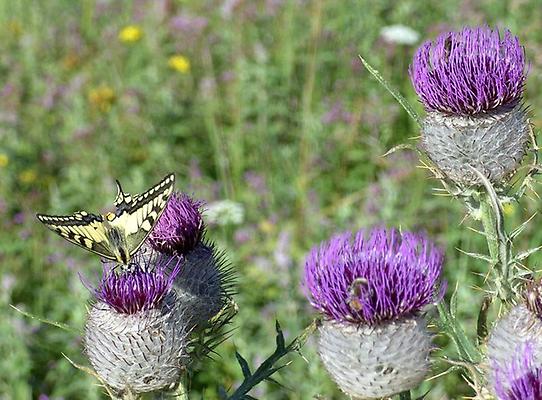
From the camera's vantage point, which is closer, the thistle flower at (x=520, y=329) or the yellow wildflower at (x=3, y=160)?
the thistle flower at (x=520, y=329)

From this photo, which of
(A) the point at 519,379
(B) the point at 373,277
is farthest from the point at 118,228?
(A) the point at 519,379

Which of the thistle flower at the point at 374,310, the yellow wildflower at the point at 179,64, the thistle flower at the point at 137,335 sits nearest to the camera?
the thistle flower at the point at 374,310

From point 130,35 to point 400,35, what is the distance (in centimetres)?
338

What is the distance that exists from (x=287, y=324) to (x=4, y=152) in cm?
A: 358

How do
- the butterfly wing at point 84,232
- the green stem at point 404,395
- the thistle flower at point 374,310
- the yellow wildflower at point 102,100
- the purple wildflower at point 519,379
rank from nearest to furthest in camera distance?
the purple wildflower at point 519,379, the thistle flower at point 374,310, the green stem at point 404,395, the butterfly wing at point 84,232, the yellow wildflower at point 102,100

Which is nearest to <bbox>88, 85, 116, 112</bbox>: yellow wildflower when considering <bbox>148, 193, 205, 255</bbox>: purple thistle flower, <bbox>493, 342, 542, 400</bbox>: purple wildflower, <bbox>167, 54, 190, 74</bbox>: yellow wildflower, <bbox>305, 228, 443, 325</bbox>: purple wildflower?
<bbox>167, 54, 190, 74</bbox>: yellow wildflower

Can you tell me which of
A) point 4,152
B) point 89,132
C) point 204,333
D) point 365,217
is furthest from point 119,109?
point 204,333

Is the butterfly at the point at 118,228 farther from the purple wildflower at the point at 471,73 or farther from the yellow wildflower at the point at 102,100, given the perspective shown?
the yellow wildflower at the point at 102,100

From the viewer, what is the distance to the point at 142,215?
120 inches

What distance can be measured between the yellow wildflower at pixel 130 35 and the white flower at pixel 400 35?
309 centimetres

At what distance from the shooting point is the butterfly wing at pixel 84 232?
2986mm

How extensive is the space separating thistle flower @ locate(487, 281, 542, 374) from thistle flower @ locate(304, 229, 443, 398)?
0.27 metres

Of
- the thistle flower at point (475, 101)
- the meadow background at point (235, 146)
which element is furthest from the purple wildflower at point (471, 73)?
the meadow background at point (235, 146)

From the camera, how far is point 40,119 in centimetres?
809
